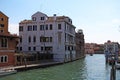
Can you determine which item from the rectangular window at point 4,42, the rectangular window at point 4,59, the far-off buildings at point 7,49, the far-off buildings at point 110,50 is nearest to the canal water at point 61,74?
the far-off buildings at point 7,49

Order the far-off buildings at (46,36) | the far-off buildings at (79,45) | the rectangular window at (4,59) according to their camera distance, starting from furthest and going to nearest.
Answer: the far-off buildings at (79,45)
the far-off buildings at (46,36)
the rectangular window at (4,59)

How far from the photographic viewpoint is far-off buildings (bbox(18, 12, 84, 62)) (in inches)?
2406

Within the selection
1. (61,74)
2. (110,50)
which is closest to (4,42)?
(61,74)

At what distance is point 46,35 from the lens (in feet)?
204

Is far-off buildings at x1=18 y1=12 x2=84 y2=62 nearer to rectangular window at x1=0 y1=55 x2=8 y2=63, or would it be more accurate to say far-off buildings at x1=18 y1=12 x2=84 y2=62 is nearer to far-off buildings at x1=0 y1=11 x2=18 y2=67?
far-off buildings at x1=0 y1=11 x2=18 y2=67

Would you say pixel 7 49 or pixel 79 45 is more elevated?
pixel 79 45

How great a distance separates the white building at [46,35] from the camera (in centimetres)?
6119

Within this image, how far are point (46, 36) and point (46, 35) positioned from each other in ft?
0.87

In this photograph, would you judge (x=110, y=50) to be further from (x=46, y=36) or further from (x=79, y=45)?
(x=46, y=36)

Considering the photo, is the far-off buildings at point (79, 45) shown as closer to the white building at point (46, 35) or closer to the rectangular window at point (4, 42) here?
the white building at point (46, 35)

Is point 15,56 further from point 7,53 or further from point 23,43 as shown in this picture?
point 23,43

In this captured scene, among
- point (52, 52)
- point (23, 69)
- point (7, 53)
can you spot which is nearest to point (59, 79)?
point (23, 69)

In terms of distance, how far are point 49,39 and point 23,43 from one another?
302 inches

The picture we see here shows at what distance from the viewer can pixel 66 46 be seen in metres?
63.6
